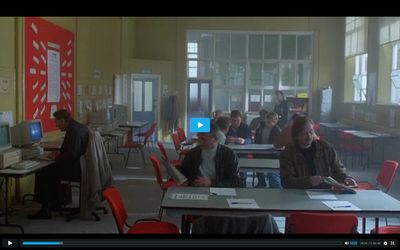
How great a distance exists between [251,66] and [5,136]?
851 centimetres

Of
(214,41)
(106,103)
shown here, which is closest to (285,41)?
(214,41)

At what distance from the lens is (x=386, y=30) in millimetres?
8352

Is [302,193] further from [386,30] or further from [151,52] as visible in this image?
[151,52]

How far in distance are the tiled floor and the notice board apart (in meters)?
1.06

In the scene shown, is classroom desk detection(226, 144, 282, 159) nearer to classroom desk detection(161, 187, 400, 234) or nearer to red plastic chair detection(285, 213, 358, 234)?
classroom desk detection(161, 187, 400, 234)

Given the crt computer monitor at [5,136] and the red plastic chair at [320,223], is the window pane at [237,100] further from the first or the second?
the red plastic chair at [320,223]

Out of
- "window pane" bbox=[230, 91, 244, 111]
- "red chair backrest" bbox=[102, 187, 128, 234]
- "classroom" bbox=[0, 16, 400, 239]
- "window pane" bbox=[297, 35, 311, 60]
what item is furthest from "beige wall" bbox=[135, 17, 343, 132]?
"red chair backrest" bbox=[102, 187, 128, 234]

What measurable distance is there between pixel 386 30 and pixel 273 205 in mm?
6933

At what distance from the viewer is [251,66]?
11.7m

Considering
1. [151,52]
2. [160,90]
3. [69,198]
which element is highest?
[151,52]

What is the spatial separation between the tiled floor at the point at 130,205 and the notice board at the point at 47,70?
1057mm

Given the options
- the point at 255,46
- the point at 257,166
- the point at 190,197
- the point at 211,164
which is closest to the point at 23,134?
the point at 211,164

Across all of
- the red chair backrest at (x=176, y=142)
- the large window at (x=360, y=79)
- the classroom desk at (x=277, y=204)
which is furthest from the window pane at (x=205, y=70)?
the classroom desk at (x=277, y=204)

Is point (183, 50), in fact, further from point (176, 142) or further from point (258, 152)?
point (258, 152)
